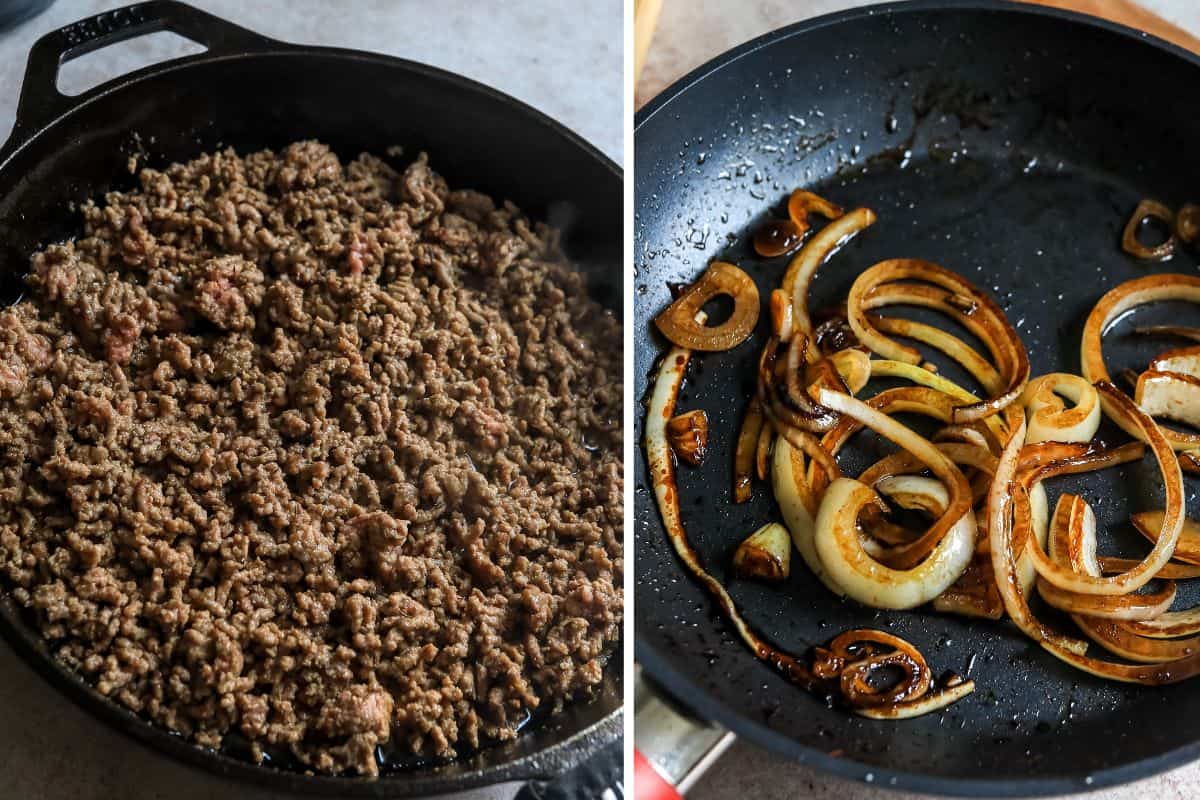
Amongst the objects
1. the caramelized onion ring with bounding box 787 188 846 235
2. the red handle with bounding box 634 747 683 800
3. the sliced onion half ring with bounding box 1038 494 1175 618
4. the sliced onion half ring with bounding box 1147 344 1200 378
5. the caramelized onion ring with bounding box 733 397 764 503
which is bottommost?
the red handle with bounding box 634 747 683 800

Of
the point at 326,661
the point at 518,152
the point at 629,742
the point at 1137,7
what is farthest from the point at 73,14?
the point at 1137,7

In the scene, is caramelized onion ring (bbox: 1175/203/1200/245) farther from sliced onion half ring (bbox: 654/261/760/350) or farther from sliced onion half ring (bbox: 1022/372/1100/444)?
sliced onion half ring (bbox: 654/261/760/350)

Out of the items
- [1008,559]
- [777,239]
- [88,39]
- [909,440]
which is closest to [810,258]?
[777,239]

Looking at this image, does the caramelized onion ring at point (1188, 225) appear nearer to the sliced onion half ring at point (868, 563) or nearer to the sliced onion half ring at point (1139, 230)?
the sliced onion half ring at point (1139, 230)

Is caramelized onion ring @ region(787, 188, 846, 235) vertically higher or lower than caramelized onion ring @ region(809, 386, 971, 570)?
higher

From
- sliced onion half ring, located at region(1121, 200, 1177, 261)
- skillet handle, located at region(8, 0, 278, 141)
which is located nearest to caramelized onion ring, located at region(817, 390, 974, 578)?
sliced onion half ring, located at region(1121, 200, 1177, 261)

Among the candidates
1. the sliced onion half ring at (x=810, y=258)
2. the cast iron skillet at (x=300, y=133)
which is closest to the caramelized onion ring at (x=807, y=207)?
the sliced onion half ring at (x=810, y=258)

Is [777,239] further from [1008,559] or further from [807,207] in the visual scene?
[1008,559]
